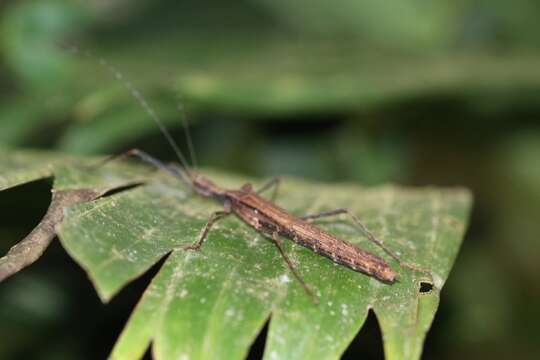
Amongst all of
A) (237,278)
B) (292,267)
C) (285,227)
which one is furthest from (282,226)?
(237,278)

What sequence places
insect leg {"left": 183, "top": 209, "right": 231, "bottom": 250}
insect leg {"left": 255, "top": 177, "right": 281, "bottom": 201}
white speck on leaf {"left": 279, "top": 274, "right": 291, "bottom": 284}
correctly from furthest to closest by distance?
insect leg {"left": 255, "top": 177, "right": 281, "bottom": 201}
insect leg {"left": 183, "top": 209, "right": 231, "bottom": 250}
white speck on leaf {"left": 279, "top": 274, "right": 291, "bottom": 284}

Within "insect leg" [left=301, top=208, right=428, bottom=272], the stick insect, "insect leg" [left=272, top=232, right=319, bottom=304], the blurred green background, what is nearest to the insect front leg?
the stick insect

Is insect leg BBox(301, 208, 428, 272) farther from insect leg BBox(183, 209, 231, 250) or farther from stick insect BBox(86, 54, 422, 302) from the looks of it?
insect leg BBox(183, 209, 231, 250)

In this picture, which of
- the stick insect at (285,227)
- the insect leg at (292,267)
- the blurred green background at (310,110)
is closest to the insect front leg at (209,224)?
the stick insect at (285,227)

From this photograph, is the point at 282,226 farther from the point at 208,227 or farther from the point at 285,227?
the point at 208,227

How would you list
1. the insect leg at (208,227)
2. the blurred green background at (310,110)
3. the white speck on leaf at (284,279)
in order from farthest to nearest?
the blurred green background at (310,110), the insect leg at (208,227), the white speck on leaf at (284,279)

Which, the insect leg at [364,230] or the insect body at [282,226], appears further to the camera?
the insect leg at [364,230]

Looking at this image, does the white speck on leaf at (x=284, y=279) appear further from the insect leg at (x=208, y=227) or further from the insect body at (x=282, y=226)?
the insect leg at (x=208, y=227)
